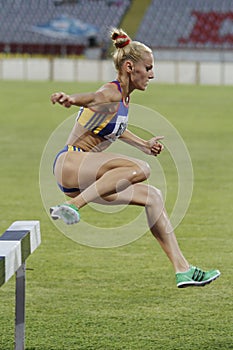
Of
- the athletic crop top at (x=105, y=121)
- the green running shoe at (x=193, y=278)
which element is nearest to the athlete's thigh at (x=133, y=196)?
the athletic crop top at (x=105, y=121)

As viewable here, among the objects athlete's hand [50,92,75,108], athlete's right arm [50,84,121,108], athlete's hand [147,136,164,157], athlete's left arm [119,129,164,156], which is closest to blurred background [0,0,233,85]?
athlete's left arm [119,129,164,156]

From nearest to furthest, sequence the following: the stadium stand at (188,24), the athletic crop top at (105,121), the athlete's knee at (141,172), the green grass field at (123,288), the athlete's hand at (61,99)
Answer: the athlete's hand at (61,99) → the athlete's knee at (141,172) → the athletic crop top at (105,121) → the green grass field at (123,288) → the stadium stand at (188,24)

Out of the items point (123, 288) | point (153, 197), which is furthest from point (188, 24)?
point (153, 197)

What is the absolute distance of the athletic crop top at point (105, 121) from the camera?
6.43 m

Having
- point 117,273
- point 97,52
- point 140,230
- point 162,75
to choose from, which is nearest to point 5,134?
point 140,230

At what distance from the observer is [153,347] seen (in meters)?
6.42

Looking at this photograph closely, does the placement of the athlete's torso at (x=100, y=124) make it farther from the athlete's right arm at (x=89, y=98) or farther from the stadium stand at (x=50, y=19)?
the stadium stand at (x=50, y=19)

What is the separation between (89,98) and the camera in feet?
19.8

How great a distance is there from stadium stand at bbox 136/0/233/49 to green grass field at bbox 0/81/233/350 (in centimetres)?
4126

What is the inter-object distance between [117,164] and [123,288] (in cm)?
216

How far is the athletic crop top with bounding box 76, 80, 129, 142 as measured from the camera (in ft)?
21.1

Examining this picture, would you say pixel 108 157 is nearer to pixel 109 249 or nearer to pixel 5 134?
pixel 109 249

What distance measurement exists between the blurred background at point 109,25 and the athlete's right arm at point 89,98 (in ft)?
151

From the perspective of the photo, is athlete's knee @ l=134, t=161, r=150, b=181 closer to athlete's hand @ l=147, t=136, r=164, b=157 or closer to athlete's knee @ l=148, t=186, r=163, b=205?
athlete's knee @ l=148, t=186, r=163, b=205
